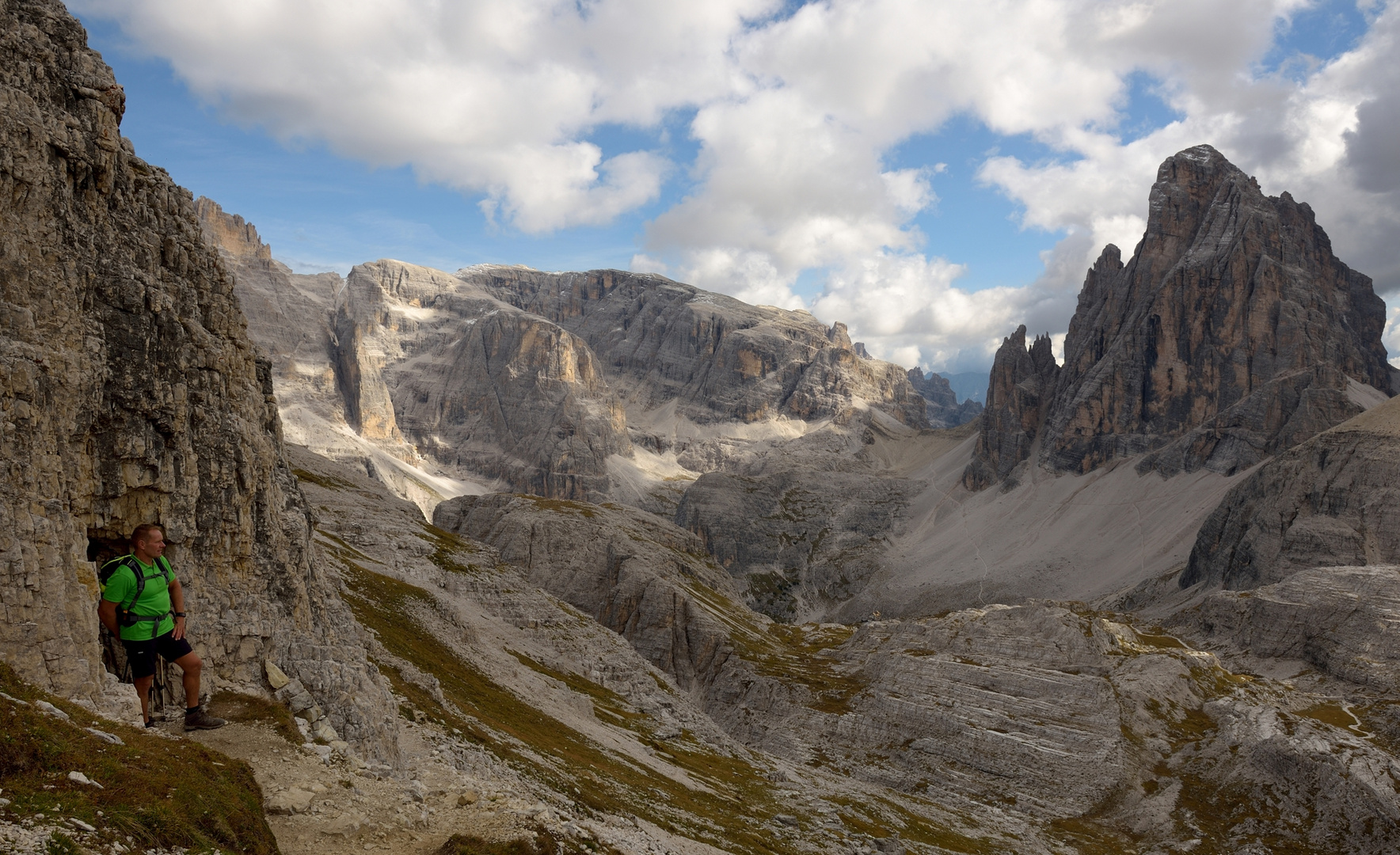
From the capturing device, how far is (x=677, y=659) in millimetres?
121688

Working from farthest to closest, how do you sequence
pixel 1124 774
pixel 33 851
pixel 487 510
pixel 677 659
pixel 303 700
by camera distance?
pixel 487 510 → pixel 677 659 → pixel 1124 774 → pixel 303 700 → pixel 33 851

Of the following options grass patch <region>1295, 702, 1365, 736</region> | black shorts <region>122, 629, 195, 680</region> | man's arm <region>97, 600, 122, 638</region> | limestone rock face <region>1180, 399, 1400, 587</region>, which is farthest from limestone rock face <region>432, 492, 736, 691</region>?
man's arm <region>97, 600, 122, 638</region>

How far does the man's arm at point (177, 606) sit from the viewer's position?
854 inches

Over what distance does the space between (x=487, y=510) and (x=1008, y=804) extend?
10529cm

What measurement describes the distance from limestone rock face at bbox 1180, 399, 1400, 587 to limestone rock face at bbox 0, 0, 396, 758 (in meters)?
159

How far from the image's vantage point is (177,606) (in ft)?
72.1

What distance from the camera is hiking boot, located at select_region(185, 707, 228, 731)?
22328 millimetres

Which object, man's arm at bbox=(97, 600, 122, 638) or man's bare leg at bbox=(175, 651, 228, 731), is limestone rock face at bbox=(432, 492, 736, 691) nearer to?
man's bare leg at bbox=(175, 651, 228, 731)

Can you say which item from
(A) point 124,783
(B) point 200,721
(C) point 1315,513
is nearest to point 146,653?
(B) point 200,721

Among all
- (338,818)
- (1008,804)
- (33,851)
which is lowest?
(1008,804)

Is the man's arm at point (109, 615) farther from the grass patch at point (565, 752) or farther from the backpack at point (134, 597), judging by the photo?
the grass patch at point (565, 752)

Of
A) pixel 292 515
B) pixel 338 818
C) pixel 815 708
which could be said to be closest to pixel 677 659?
pixel 815 708

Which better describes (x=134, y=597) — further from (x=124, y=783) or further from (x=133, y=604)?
(x=124, y=783)

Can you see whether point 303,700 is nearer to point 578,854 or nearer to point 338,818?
point 338,818
